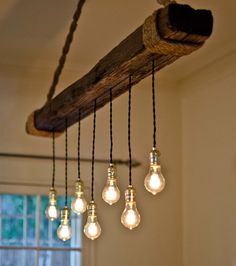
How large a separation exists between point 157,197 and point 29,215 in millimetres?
994

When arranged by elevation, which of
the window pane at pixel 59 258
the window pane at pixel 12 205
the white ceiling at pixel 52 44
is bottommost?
the window pane at pixel 59 258

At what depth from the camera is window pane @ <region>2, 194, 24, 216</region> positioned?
4.16m

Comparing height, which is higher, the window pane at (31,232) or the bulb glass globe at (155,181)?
the bulb glass globe at (155,181)

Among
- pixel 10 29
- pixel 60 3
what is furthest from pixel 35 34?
pixel 60 3

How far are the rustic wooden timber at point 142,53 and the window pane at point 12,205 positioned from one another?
4.38ft

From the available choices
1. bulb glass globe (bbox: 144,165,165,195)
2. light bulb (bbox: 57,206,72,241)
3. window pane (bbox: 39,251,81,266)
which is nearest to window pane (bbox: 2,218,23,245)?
window pane (bbox: 39,251,81,266)

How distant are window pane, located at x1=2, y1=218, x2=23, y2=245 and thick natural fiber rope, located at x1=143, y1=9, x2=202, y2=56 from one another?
8.26 feet

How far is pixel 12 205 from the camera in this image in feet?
13.7

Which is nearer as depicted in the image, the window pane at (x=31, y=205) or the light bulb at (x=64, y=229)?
the light bulb at (x=64, y=229)

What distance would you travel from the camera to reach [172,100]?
4.74 meters

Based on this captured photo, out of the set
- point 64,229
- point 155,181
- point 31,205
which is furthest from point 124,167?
point 155,181

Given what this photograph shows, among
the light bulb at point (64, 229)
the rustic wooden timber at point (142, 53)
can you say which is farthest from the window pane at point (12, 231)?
the rustic wooden timber at point (142, 53)

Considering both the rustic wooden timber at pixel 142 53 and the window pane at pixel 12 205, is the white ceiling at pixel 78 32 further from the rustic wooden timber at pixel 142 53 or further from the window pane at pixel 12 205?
the window pane at pixel 12 205

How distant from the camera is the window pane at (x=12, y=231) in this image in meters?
4.12
